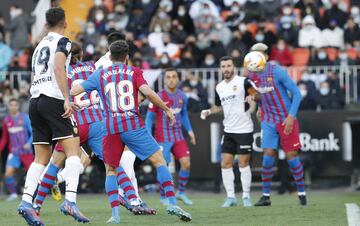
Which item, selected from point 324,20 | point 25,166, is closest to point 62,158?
point 25,166

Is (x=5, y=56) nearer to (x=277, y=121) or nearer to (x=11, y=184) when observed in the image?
(x=11, y=184)

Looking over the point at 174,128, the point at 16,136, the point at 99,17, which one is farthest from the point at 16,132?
the point at 99,17

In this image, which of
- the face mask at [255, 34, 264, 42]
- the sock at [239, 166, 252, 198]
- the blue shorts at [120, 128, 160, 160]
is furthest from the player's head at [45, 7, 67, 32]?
the face mask at [255, 34, 264, 42]

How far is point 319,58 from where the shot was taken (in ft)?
71.3

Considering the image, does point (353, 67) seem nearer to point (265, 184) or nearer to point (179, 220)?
point (265, 184)

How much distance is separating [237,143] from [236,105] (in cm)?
57

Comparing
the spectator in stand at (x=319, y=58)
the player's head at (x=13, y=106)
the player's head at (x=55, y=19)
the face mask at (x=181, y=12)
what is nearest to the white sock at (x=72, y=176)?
the player's head at (x=55, y=19)

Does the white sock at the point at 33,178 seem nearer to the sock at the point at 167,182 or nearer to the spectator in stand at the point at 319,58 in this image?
the sock at the point at 167,182

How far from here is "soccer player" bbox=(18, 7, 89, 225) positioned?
1063 cm

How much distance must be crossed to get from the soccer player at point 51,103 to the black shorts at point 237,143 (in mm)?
4304

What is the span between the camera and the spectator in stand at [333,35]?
74.1ft

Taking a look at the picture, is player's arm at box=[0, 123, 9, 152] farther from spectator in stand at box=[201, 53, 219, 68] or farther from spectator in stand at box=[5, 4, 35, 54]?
spectator in stand at box=[201, 53, 219, 68]

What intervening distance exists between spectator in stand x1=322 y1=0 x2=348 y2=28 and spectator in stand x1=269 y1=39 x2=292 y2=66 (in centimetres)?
134

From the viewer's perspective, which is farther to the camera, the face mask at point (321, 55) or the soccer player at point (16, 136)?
the face mask at point (321, 55)
